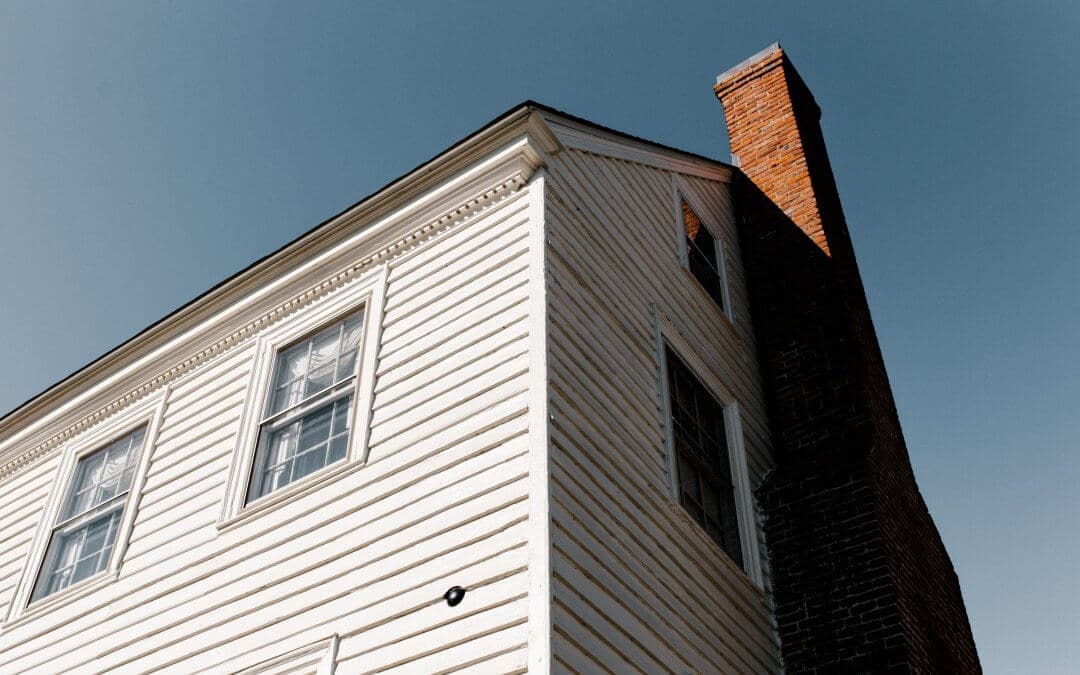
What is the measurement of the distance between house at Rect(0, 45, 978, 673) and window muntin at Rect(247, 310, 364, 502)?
0.10ft

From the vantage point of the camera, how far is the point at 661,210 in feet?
32.8

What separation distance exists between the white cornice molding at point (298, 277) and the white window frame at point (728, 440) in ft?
5.93

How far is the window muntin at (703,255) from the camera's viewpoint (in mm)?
10625

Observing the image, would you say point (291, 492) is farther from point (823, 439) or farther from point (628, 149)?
point (823, 439)

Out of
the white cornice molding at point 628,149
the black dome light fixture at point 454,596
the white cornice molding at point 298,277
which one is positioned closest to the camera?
the black dome light fixture at point 454,596

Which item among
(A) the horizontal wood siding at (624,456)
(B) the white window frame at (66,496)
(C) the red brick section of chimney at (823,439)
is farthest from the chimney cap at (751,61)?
(B) the white window frame at (66,496)

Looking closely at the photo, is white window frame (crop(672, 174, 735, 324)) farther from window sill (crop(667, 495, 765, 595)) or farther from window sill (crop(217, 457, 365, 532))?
window sill (crop(217, 457, 365, 532))

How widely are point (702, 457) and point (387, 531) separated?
315 cm

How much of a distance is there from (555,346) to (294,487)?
2.20 metres

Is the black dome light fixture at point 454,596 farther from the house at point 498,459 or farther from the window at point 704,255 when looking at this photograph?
the window at point 704,255

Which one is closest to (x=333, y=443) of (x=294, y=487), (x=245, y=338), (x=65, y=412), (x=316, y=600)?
(x=294, y=487)

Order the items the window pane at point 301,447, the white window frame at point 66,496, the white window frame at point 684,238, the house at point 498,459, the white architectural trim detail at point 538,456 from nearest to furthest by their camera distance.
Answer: the white architectural trim detail at point 538,456 < the house at point 498,459 < the window pane at point 301,447 < the white window frame at point 66,496 < the white window frame at point 684,238

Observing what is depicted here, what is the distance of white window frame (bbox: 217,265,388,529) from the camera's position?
7223 millimetres

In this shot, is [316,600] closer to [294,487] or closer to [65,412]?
[294,487]
